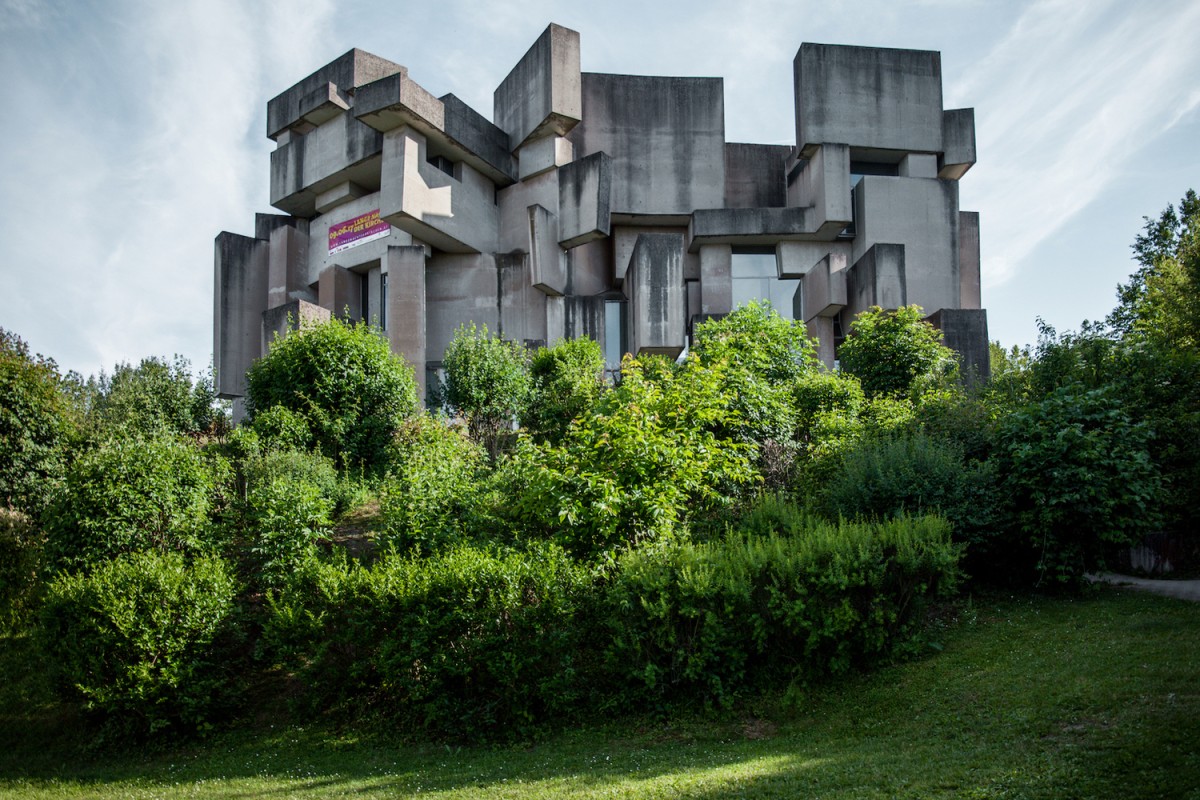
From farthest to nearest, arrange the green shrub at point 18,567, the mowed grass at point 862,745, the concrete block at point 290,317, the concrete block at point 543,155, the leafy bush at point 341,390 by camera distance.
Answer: the concrete block at point 543,155 < the concrete block at point 290,317 < the leafy bush at point 341,390 < the green shrub at point 18,567 < the mowed grass at point 862,745

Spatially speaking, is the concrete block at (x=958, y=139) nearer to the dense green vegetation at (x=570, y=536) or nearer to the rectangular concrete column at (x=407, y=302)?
the dense green vegetation at (x=570, y=536)

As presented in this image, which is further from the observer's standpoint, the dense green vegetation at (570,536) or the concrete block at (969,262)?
the concrete block at (969,262)

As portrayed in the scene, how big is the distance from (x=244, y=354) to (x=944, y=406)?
73.1 feet

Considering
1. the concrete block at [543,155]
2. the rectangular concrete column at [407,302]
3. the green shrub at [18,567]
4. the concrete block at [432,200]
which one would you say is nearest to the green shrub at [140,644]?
the green shrub at [18,567]

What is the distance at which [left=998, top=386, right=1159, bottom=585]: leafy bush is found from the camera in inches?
449

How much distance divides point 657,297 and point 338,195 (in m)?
11.3

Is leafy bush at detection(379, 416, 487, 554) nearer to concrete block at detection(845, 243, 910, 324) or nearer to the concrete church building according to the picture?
the concrete church building

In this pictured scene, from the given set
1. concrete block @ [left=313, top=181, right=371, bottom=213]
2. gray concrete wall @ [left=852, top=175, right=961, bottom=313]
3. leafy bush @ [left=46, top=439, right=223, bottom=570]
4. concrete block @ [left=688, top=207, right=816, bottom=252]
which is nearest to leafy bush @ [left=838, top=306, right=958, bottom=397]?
gray concrete wall @ [left=852, top=175, right=961, bottom=313]

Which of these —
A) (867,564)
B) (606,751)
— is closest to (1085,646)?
(867,564)

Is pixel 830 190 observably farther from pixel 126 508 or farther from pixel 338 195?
pixel 126 508

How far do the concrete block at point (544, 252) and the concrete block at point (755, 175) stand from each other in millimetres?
6483

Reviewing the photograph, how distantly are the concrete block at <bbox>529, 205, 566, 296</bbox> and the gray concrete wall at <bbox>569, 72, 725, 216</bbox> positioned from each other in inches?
103

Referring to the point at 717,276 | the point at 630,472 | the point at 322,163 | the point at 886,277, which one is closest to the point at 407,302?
the point at 322,163

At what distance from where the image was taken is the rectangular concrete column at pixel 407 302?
2430cm
